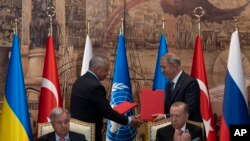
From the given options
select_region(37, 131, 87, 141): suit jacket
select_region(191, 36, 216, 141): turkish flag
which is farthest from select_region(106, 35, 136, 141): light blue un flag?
select_region(37, 131, 87, 141): suit jacket

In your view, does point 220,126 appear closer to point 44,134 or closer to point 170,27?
point 170,27

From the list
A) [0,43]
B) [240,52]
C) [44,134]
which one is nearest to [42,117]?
[0,43]

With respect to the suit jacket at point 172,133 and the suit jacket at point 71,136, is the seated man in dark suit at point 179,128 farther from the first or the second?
the suit jacket at point 71,136

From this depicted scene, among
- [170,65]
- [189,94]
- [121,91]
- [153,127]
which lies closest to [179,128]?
[153,127]

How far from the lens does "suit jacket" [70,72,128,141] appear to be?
5.11m

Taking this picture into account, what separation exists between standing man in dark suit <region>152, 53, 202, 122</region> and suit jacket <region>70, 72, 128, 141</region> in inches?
21.5

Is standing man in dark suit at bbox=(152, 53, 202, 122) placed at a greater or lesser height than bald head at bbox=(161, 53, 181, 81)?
lesser

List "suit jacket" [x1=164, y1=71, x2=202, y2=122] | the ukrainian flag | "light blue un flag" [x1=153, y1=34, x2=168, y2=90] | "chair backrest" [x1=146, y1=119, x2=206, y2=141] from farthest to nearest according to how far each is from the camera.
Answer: "light blue un flag" [x1=153, y1=34, x2=168, y2=90] < the ukrainian flag < "suit jacket" [x1=164, y1=71, x2=202, y2=122] < "chair backrest" [x1=146, y1=119, x2=206, y2=141]

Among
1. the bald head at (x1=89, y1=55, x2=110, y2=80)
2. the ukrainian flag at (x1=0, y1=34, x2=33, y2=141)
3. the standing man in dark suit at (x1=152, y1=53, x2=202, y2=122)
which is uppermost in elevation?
the bald head at (x1=89, y1=55, x2=110, y2=80)

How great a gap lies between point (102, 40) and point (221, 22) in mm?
1824

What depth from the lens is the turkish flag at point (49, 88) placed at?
256 inches

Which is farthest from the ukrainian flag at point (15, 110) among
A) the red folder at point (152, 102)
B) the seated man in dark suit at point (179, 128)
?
the seated man in dark suit at point (179, 128)

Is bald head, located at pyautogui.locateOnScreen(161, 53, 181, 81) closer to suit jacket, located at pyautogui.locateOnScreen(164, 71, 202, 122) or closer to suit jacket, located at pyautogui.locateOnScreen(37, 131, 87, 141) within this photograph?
suit jacket, located at pyautogui.locateOnScreen(164, 71, 202, 122)

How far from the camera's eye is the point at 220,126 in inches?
278
